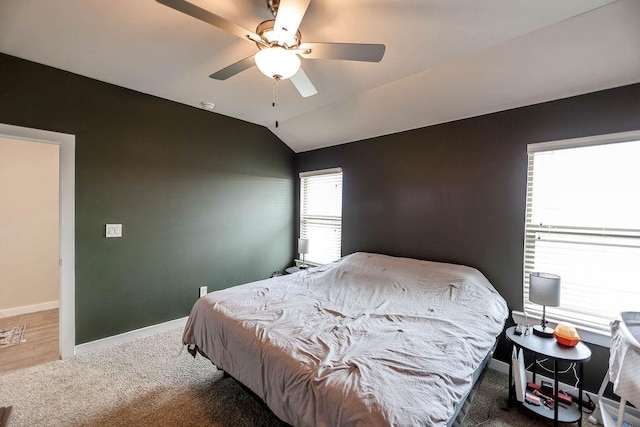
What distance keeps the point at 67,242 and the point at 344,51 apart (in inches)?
116

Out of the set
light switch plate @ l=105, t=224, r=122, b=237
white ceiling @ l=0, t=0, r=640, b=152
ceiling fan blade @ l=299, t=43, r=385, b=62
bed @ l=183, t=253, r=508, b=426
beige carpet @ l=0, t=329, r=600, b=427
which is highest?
white ceiling @ l=0, t=0, r=640, b=152

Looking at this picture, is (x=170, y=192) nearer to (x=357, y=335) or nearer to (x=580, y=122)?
(x=357, y=335)

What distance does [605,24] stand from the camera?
5.50ft

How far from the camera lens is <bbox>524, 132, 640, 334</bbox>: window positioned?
6.56ft

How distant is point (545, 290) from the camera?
2.03 m

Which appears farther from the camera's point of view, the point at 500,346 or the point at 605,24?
the point at 500,346

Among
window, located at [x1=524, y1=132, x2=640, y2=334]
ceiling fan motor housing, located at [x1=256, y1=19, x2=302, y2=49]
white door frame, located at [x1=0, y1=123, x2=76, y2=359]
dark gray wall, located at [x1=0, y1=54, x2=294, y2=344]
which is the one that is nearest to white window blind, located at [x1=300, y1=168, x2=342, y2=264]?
dark gray wall, located at [x1=0, y1=54, x2=294, y2=344]

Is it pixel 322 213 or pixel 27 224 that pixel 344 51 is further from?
pixel 27 224

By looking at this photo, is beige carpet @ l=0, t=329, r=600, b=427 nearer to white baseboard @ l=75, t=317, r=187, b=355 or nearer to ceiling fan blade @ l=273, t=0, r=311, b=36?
white baseboard @ l=75, t=317, r=187, b=355

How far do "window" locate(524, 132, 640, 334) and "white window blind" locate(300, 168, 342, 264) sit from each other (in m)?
2.24

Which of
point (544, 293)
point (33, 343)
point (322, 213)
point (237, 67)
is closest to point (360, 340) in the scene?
point (544, 293)

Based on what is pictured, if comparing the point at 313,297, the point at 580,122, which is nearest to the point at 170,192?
the point at 313,297

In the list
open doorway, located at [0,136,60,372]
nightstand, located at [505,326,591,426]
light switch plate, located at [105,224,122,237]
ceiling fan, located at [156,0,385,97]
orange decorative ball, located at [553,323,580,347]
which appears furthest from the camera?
open doorway, located at [0,136,60,372]

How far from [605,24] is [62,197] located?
4358 millimetres
